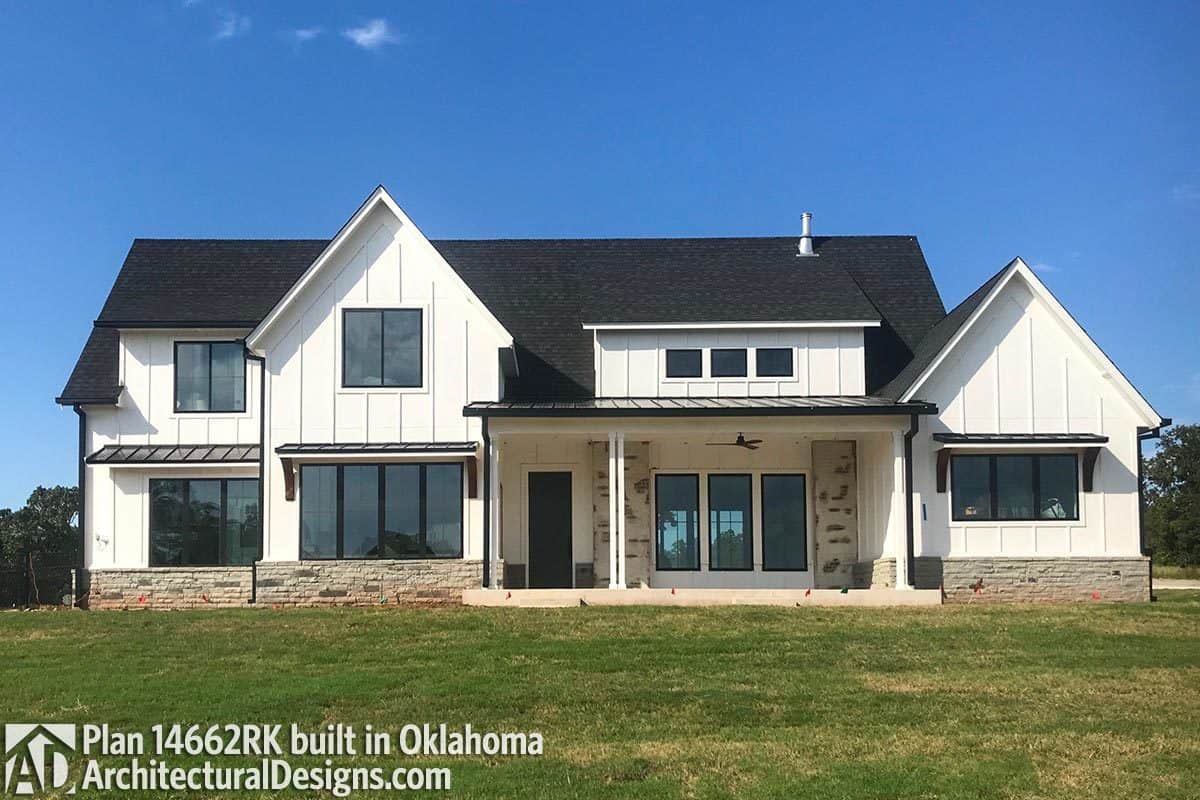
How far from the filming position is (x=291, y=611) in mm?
20047

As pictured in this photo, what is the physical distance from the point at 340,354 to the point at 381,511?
280cm

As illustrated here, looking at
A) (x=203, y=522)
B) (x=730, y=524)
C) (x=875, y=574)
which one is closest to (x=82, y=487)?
(x=203, y=522)

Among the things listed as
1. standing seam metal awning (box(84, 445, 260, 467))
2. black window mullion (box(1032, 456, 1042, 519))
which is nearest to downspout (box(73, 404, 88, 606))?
standing seam metal awning (box(84, 445, 260, 467))

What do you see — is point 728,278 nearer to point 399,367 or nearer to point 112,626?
point 399,367

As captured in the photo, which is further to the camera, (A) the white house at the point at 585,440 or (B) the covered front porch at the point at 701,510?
(B) the covered front porch at the point at 701,510

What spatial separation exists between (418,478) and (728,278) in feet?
24.5

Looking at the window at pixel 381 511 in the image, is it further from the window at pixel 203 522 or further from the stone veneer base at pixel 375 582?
the window at pixel 203 522

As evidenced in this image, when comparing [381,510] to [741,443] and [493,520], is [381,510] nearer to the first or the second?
[493,520]

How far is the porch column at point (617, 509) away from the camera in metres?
21.2

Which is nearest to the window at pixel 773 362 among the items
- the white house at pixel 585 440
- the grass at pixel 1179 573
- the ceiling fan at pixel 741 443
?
the white house at pixel 585 440

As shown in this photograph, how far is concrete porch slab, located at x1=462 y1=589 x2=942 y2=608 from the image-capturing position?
20.1 meters

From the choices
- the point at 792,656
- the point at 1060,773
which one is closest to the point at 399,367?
the point at 792,656

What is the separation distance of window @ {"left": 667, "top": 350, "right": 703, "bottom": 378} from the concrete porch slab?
4.58 m

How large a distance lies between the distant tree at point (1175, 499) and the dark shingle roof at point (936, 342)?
1989 cm
